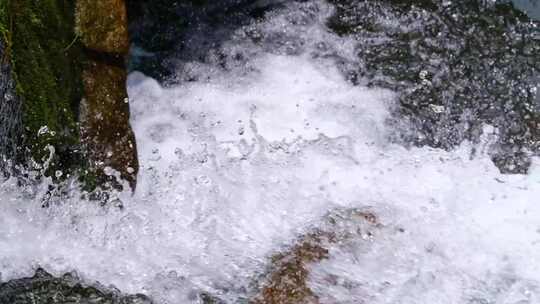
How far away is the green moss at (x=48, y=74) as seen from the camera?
3109mm

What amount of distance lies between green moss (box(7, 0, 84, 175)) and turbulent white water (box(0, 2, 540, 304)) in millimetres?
252

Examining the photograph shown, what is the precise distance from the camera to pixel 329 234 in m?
3.50

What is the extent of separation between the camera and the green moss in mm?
3109

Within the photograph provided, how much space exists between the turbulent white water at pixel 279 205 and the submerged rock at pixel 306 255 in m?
0.04

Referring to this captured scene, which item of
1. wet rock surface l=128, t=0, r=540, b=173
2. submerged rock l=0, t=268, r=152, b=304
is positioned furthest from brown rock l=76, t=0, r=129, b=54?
submerged rock l=0, t=268, r=152, b=304

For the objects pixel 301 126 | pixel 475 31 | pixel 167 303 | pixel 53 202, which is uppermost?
pixel 475 31

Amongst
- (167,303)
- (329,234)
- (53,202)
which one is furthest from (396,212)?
(53,202)

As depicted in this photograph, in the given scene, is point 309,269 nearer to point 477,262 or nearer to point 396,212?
point 396,212

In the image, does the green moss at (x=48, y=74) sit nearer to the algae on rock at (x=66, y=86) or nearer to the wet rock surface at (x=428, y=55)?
the algae on rock at (x=66, y=86)

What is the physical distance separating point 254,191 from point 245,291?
1.85 ft

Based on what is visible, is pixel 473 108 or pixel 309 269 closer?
pixel 309 269

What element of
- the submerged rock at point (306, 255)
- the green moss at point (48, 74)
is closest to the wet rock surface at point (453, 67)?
the submerged rock at point (306, 255)

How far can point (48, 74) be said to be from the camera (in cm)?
325

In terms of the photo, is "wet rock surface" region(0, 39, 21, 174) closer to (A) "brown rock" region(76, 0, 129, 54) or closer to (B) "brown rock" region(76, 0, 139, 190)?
(B) "brown rock" region(76, 0, 139, 190)
